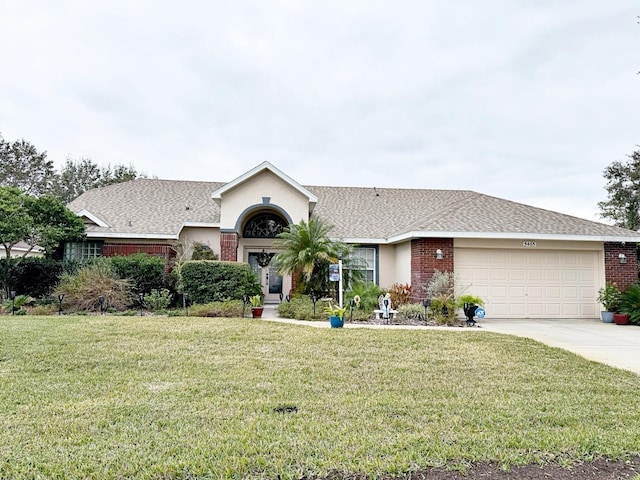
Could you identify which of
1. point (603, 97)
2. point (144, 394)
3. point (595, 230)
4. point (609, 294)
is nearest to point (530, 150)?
point (603, 97)

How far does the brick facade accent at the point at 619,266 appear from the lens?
14.8 meters

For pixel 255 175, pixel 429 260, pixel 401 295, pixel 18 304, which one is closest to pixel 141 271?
pixel 18 304

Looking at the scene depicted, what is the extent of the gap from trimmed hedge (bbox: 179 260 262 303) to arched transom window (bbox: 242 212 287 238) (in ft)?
15.2

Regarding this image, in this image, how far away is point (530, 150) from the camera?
71.4 feet

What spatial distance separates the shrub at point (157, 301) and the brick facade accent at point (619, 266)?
50.1 ft

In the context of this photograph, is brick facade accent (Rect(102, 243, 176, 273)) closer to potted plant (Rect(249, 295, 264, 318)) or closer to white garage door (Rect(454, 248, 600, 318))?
potted plant (Rect(249, 295, 264, 318))

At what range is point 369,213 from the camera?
65.3ft

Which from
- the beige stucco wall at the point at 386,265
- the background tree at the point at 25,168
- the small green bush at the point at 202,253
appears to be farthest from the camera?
the background tree at the point at 25,168

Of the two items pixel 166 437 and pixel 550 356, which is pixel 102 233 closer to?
pixel 166 437

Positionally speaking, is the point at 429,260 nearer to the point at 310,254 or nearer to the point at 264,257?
the point at 310,254

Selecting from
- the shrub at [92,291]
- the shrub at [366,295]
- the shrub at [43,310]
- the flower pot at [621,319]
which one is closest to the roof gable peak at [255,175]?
the shrub at [366,295]

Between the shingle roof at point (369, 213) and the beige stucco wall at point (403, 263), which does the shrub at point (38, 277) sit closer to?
the shingle roof at point (369, 213)

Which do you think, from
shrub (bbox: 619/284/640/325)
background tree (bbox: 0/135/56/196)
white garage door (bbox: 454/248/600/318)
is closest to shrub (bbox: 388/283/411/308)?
white garage door (bbox: 454/248/600/318)

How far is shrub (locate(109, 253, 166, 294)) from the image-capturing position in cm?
1482
